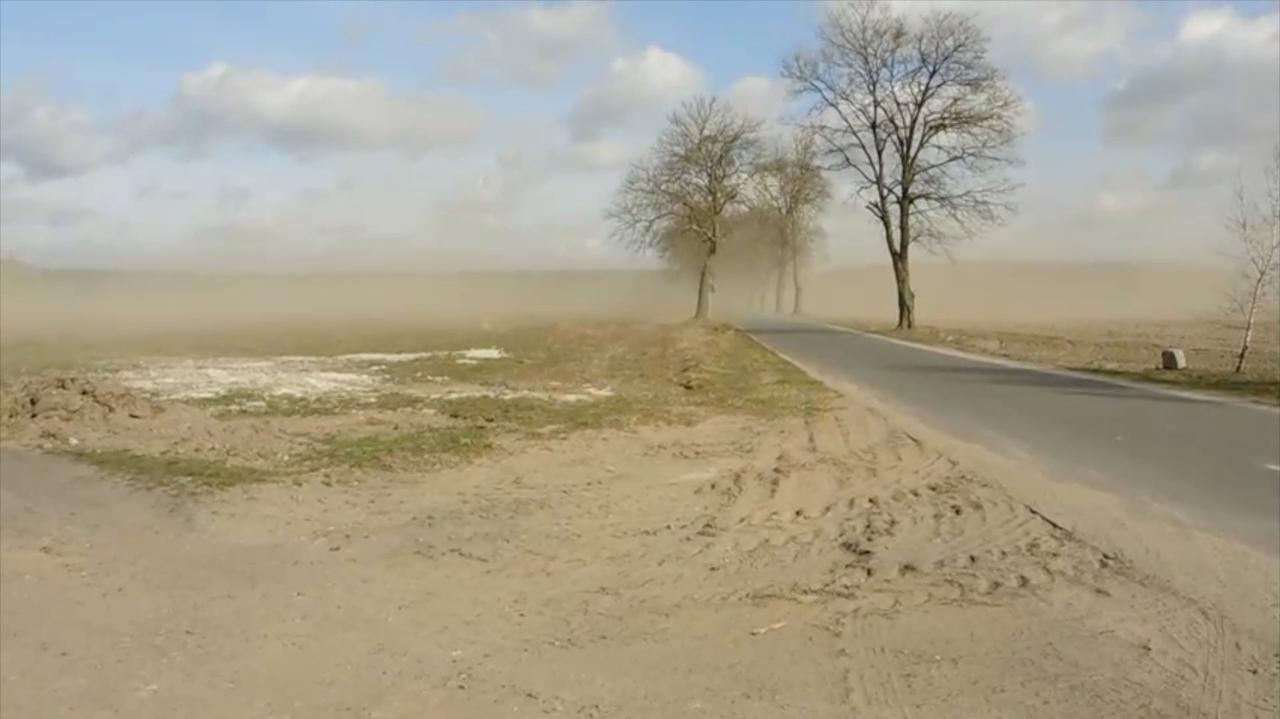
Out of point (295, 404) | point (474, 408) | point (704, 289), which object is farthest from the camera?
point (704, 289)

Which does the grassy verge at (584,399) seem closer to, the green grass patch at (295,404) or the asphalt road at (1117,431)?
the green grass patch at (295,404)

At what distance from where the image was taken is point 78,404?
49.8 feet

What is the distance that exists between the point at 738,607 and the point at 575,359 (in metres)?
22.4

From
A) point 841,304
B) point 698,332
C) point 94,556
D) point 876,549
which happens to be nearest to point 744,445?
point 876,549

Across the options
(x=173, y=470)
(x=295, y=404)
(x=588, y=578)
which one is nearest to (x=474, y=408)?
(x=295, y=404)

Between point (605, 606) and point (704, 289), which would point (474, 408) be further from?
point (704, 289)

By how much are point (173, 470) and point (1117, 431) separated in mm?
12085

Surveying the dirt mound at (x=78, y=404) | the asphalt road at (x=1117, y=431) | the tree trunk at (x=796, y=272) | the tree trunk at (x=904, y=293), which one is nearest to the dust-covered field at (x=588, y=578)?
the dirt mound at (x=78, y=404)

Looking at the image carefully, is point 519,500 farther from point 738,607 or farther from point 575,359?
point 575,359

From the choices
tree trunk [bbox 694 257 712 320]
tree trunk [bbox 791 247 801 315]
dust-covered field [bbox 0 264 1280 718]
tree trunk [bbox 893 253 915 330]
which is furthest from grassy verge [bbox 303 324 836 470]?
tree trunk [bbox 791 247 801 315]

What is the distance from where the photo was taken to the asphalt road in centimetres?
947

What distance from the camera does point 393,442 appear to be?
12859 mm

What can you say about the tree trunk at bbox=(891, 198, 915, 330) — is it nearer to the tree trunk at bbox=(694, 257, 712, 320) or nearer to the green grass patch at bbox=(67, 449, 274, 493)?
the tree trunk at bbox=(694, 257, 712, 320)

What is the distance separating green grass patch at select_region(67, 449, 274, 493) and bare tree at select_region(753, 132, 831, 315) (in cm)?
3347
